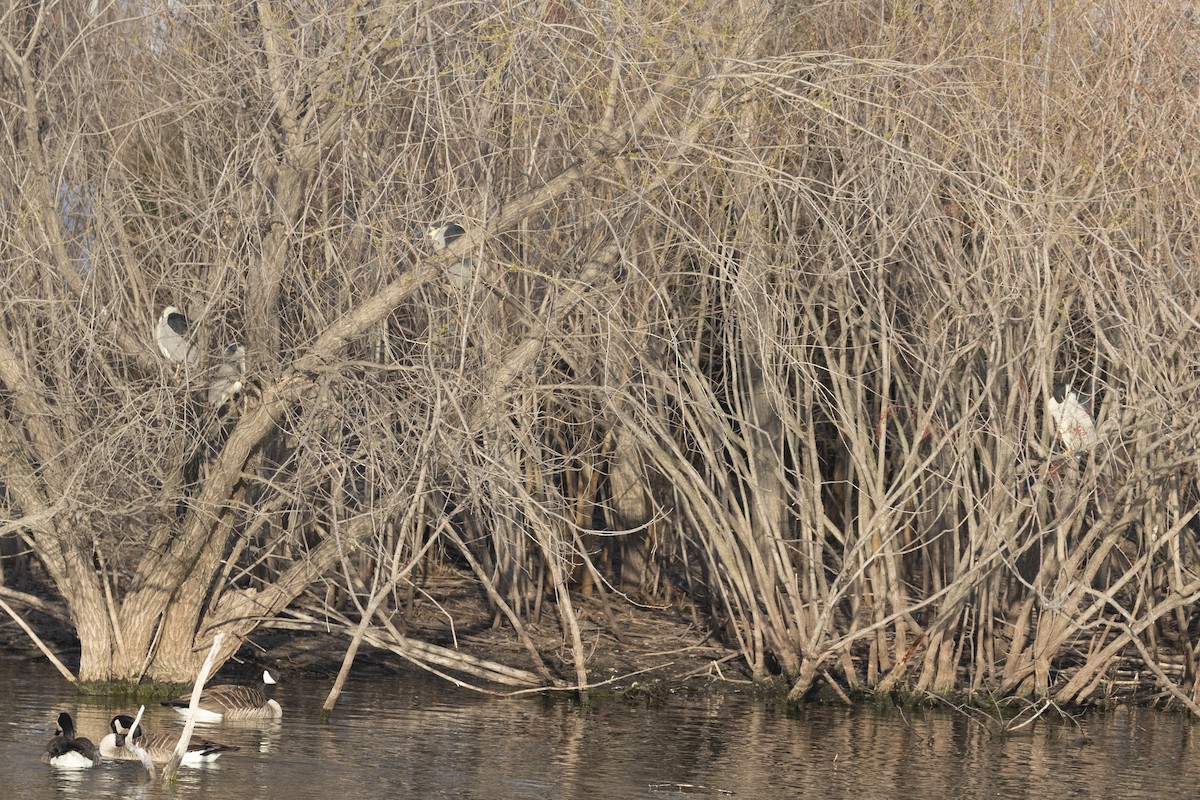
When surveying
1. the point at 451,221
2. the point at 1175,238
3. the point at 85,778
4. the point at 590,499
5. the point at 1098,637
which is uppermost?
the point at 1175,238

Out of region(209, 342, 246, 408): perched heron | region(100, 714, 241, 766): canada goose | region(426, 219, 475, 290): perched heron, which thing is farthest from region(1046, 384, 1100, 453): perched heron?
region(100, 714, 241, 766): canada goose

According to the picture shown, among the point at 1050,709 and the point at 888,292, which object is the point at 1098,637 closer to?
the point at 1050,709

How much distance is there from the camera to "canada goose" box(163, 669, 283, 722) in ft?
35.4

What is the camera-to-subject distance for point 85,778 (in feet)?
29.6

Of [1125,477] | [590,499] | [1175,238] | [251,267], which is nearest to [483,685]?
[590,499]

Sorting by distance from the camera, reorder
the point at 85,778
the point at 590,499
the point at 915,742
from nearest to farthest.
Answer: the point at 85,778, the point at 915,742, the point at 590,499

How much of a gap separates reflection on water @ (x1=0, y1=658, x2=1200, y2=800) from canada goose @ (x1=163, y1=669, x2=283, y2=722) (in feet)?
0.34

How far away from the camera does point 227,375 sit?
10922 mm

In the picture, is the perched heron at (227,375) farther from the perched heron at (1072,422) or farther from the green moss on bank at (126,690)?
the perched heron at (1072,422)

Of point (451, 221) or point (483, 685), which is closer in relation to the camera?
point (451, 221)

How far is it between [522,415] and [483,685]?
10.4ft

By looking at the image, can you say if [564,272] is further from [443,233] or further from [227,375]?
[227,375]

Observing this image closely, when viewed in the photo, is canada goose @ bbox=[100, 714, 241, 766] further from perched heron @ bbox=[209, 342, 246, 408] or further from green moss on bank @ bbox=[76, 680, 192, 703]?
perched heron @ bbox=[209, 342, 246, 408]

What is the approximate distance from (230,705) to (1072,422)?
5901 millimetres
